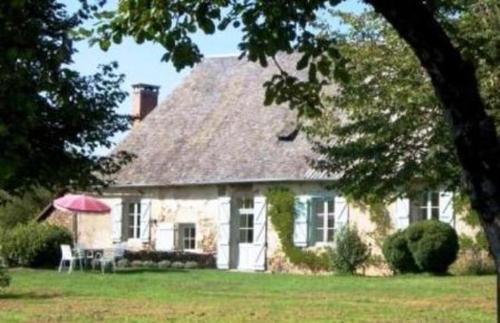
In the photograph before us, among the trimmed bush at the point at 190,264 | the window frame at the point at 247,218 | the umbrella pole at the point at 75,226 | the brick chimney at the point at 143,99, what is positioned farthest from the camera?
the brick chimney at the point at 143,99

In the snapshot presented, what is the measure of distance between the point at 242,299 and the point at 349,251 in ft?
32.3

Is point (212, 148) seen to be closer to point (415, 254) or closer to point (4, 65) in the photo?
point (415, 254)

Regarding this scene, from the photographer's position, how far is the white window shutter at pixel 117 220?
31594mm

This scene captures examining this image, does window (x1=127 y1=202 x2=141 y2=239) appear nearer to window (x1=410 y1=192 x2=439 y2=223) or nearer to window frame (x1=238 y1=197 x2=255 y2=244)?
window frame (x1=238 y1=197 x2=255 y2=244)

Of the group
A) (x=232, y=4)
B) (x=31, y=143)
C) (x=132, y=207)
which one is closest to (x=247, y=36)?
(x=232, y=4)

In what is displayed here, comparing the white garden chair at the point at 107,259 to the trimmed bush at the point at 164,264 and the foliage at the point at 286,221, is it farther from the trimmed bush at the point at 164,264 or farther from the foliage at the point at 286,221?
the foliage at the point at 286,221

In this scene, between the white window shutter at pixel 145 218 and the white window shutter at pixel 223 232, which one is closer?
the white window shutter at pixel 223 232

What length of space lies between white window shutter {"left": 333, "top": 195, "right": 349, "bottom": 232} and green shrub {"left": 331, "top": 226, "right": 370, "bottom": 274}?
477mm

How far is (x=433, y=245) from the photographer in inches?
900

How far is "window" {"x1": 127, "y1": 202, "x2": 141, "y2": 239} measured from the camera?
3144cm

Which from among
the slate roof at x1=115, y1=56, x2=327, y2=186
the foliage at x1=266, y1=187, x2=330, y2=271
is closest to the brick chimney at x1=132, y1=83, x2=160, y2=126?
the slate roof at x1=115, y1=56, x2=327, y2=186

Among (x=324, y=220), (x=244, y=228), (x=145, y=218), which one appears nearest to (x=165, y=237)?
(x=145, y=218)

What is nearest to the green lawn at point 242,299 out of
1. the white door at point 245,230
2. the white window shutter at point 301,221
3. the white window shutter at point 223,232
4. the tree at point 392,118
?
the tree at point 392,118

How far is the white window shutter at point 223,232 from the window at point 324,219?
2681 millimetres
